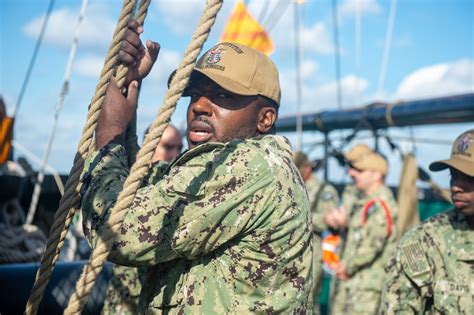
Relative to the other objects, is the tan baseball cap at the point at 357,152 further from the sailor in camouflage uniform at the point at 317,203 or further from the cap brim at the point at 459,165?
the cap brim at the point at 459,165

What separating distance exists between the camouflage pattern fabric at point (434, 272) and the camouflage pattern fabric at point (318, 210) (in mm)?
2862

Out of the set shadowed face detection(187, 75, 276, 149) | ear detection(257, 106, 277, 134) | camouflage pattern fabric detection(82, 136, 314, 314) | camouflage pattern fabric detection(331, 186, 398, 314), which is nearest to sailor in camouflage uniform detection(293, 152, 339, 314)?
camouflage pattern fabric detection(331, 186, 398, 314)

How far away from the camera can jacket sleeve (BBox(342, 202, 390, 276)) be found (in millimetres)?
5824

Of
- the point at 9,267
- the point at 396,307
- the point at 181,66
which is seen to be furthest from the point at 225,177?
the point at 9,267

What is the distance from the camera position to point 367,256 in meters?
5.82

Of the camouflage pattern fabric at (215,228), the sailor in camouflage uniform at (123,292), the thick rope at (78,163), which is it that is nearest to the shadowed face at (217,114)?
the camouflage pattern fabric at (215,228)

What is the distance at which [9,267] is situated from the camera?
362 centimetres

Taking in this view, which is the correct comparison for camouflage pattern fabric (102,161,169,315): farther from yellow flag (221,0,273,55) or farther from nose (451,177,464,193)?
yellow flag (221,0,273,55)

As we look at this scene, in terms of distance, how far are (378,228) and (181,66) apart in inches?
171

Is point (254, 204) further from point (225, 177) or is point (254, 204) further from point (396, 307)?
point (396, 307)

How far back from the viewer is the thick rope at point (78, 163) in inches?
77.5

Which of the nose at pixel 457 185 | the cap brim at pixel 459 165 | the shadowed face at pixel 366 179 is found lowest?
the shadowed face at pixel 366 179

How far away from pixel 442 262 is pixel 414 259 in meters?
0.14

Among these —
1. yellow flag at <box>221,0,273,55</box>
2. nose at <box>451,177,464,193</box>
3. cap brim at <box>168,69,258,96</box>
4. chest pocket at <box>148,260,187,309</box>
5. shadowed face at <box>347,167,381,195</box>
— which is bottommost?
chest pocket at <box>148,260,187,309</box>
